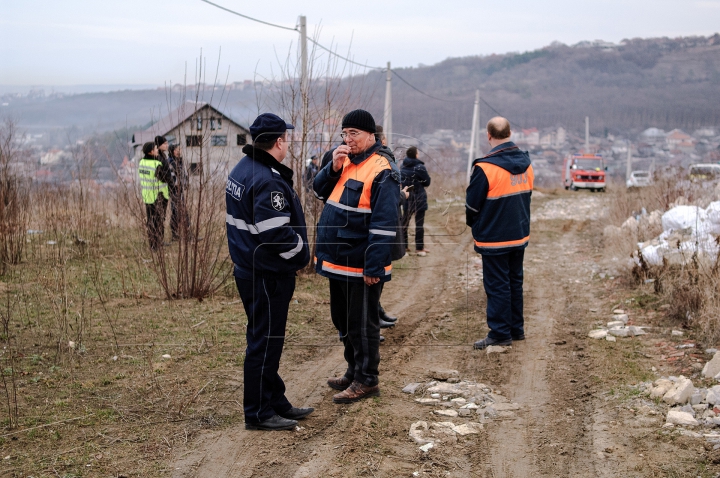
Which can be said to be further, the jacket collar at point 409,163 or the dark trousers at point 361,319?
the jacket collar at point 409,163

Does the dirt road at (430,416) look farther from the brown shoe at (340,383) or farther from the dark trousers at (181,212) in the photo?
the dark trousers at (181,212)

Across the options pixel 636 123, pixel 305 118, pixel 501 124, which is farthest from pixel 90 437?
pixel 636 123

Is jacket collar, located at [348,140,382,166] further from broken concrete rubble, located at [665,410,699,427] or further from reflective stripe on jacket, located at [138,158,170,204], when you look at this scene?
reflective stripe on jacket, located at [138,158,170,204]

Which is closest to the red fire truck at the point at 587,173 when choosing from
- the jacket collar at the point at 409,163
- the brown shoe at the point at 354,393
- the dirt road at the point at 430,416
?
the jacket collar at the point at 409,163

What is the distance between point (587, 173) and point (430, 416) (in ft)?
111

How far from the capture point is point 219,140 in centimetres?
788

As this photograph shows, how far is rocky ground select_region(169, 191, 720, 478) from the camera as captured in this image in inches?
161

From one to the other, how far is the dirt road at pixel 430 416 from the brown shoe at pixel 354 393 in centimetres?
7

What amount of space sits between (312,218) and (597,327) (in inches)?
162

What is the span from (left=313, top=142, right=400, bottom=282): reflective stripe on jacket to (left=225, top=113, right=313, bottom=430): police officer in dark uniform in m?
0.45

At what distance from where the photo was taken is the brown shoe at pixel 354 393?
5.13 metres

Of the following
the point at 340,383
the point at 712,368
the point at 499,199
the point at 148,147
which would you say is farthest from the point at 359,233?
the point at 148,147

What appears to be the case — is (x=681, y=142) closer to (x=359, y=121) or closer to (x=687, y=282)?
(x=687, y=282)

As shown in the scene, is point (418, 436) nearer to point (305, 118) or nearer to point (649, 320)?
point (649, 320)
